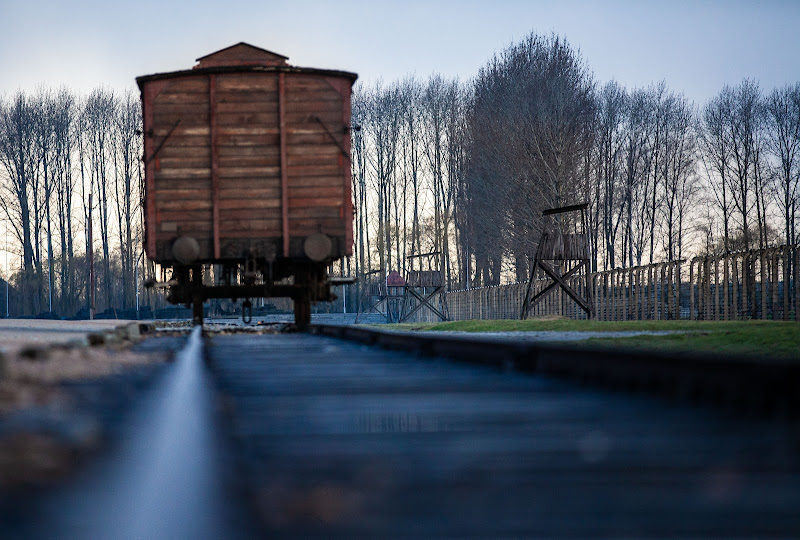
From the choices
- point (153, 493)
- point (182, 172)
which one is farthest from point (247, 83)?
point (153, 493)

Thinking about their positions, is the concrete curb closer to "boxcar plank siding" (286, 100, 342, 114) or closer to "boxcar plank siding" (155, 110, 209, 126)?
"boxcar plank siding" (286, 100, 342, 114)

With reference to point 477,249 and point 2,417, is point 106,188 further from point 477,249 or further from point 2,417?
point 2,417

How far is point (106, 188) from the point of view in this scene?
5256cm

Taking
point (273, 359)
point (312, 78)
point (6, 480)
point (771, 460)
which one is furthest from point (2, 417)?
point (312, 78)

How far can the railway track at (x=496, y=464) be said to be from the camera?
134 centimetres

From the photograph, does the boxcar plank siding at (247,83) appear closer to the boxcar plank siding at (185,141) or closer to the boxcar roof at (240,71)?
the boxcar roof at (240,71)

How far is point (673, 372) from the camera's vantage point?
122 inches

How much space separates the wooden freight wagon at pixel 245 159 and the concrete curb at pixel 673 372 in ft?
24.2

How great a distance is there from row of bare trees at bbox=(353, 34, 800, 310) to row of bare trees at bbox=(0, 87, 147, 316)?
13422 millimetres

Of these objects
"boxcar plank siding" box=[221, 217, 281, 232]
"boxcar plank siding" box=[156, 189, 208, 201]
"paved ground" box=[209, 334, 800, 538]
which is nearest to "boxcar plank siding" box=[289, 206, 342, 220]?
"boxcar plank siding" box=[221, 217, 281, 232]

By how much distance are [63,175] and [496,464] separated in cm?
5387

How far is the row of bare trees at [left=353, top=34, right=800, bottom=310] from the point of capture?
3703 cm

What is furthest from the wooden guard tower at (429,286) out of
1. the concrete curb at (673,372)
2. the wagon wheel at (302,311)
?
the concrete curb at (673,372)

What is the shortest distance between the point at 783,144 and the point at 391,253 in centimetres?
2435
